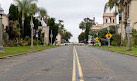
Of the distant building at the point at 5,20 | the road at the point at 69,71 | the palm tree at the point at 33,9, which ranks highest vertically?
the palm tree at the point at 33,9

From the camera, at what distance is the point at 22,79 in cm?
719

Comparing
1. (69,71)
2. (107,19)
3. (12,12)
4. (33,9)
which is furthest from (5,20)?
(107,19)

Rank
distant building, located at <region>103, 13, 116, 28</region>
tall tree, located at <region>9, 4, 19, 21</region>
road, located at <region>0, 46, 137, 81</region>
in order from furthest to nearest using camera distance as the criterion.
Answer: distant building, located at <region>103, 13, 116, 28</region>, tall tree, located at <region>9, 4, 19, 21</region>, road, located at <region>0, 46, 137, 81</region>

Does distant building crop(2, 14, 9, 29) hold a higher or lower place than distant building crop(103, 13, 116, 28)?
lower

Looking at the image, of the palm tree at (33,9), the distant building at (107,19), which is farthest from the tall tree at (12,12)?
the distant building at (107,19)

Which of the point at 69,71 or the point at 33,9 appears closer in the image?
the point at 69,71

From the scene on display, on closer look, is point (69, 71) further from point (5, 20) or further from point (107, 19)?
point (107, 19)

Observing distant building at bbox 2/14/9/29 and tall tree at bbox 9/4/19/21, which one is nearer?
distant building at bbox 2/14/9/29

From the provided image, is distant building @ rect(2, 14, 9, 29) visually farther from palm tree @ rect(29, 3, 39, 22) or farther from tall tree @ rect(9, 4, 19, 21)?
palm tree @ rect(29, 3, 39, 22)

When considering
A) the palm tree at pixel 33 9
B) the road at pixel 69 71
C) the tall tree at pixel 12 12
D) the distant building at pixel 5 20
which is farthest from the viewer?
the tall tree at pixel 12 12

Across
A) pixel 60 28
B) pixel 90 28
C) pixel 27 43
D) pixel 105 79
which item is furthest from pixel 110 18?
pixel 105 79

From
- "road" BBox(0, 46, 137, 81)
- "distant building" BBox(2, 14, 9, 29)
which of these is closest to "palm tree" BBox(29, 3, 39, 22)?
"distant building" BBox(2, 14, 9, 29)

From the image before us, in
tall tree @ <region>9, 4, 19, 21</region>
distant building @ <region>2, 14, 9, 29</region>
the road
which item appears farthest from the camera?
tall tree @ <region>9, 4, 19, 21</region>

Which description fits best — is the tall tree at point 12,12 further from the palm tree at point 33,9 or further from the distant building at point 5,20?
the palm tree at point 33,9
